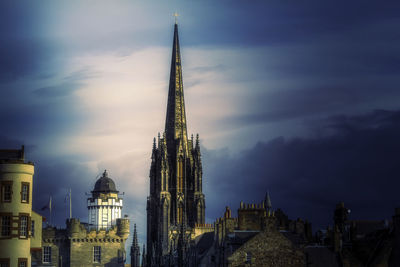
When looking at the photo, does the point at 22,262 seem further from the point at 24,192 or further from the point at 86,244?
the point at 86,244

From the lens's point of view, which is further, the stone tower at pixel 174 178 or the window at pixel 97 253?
the stone tower at pixel 174 178

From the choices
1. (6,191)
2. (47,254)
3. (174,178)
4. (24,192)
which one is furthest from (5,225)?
(174,178)

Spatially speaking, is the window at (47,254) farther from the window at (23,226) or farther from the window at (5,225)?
the window at (5,225)

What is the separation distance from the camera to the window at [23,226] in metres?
63.7

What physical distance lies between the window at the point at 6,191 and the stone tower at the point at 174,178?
6165 cm

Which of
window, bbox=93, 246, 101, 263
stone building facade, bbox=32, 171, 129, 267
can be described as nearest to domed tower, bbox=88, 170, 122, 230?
stone building facade, bbox=32, 171, 129, 267

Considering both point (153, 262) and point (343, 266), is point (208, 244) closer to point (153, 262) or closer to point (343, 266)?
point (153, 262)

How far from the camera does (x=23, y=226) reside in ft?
210

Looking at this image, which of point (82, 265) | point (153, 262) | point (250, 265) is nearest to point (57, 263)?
point (82, 265)

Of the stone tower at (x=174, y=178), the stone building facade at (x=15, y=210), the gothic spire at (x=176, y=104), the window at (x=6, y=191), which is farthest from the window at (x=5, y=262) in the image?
the gothic spire at (x=176, y=104)

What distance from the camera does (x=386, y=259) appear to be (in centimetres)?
6956

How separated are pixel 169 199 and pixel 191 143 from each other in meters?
11.6

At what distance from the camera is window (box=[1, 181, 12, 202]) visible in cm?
6281

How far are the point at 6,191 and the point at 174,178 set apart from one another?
7094cm
